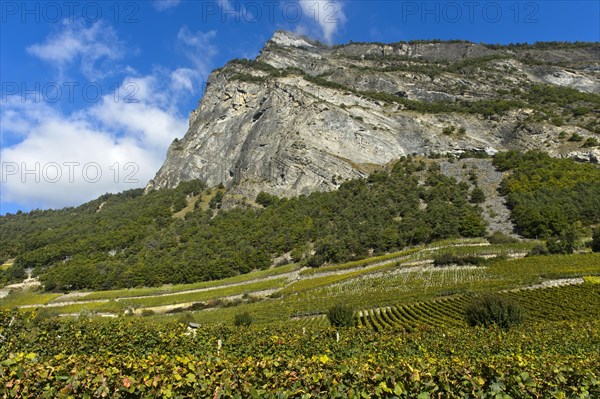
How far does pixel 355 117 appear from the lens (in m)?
136

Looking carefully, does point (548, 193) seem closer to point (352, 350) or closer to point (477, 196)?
point (477, 196)

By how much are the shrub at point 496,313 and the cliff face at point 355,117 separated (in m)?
93.5

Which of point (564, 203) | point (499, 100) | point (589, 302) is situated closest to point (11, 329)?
point (589, 302)

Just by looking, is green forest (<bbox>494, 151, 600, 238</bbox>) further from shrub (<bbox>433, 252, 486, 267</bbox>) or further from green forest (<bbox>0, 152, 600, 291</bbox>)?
shrub (<bbox>433, 252, 486, 267</bbox>)

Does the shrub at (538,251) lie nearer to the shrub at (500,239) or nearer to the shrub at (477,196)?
the shrub at (500,239)

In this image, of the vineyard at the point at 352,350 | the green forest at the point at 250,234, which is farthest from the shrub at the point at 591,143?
the vineyard at the point at 352,350

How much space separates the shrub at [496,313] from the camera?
26.9 metres

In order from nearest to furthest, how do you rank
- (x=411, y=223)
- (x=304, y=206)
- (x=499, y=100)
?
1. (x=411, y=223)
2. (x=304, y=206)
3. (x=499, y=100)

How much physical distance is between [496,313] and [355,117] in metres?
115

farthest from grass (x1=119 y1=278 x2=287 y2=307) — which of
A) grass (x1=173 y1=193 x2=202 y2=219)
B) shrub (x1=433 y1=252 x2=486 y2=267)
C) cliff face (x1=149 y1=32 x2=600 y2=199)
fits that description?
grass (x1=173 y1=193 x2=202 y2=219)

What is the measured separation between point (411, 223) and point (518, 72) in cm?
14385

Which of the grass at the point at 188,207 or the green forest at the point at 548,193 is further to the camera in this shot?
the grass at the point at 188,207

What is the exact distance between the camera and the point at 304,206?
11138cm

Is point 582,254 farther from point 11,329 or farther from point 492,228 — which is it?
point 11,329
